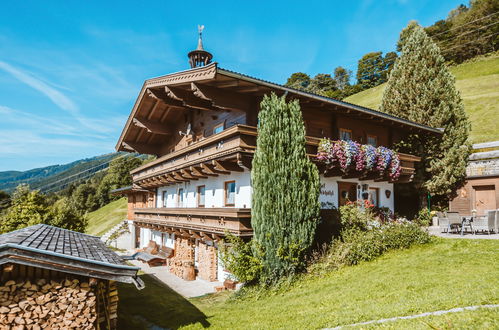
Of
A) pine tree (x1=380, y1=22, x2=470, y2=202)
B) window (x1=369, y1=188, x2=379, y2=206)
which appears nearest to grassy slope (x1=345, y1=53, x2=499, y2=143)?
pine tree (x1=380, y1=22, x2=470, y2=202)

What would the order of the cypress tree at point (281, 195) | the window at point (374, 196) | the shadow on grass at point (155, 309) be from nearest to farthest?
the shadow on grass at point (155, 309)
the cypress tree at point (281, 195)
the window at point (374, 196)

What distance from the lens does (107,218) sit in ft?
163

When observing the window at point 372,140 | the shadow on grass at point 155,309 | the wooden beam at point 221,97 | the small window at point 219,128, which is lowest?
the shadow on grass at point 155,309

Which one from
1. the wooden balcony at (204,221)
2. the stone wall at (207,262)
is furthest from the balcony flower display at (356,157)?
the stone wall at (207,262)

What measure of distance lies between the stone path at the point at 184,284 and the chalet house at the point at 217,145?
42 cm

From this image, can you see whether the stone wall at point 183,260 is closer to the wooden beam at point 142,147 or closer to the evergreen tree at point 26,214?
the evergreen tree at point 26,214

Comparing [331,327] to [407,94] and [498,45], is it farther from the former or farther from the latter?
[498,45]

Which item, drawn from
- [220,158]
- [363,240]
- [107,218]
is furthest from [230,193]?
[107,218]

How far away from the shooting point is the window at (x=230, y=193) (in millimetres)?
15320

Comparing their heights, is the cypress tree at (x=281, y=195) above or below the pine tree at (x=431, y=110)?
below

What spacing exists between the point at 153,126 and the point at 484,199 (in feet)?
72.2

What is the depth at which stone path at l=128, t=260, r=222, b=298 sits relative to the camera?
14344 millimetres

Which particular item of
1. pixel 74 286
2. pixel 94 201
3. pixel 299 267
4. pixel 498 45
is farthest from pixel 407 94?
pixel 94 201

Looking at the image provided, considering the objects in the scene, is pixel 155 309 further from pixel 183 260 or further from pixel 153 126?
pixel 153 126
